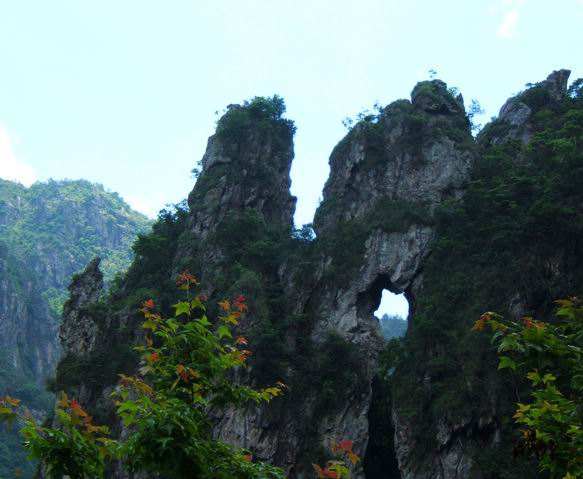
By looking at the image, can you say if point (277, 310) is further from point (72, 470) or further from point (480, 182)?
point (72, 470)

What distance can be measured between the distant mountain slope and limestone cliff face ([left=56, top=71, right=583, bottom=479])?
31.3 meters

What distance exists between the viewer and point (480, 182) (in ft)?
96.5

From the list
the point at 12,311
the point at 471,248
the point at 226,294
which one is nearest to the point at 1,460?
the point at 12,311

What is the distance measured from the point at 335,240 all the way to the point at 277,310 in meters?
4.57

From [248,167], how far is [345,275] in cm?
1123

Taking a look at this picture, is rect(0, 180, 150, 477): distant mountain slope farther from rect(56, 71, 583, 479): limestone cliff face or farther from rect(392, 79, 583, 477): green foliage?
rect(392, 79, 583, 477): green foliage

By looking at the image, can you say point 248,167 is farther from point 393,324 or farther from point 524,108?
point 393,324

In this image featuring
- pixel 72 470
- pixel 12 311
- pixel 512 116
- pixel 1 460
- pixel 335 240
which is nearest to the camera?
pixel 72 470

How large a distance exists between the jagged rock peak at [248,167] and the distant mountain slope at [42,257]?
1230 inches

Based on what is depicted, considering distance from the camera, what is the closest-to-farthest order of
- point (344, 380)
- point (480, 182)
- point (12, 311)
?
point (344, 380)
point (480, 182)
point (12, 311)

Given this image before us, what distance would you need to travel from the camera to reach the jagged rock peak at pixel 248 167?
1423 inches

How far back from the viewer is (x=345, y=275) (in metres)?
29.9

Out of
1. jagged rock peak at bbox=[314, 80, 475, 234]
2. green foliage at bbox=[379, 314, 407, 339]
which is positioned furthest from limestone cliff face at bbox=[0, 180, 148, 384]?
jagged rock peak at bbox=[314, 80, 475, 234]

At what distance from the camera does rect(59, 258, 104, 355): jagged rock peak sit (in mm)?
31125
